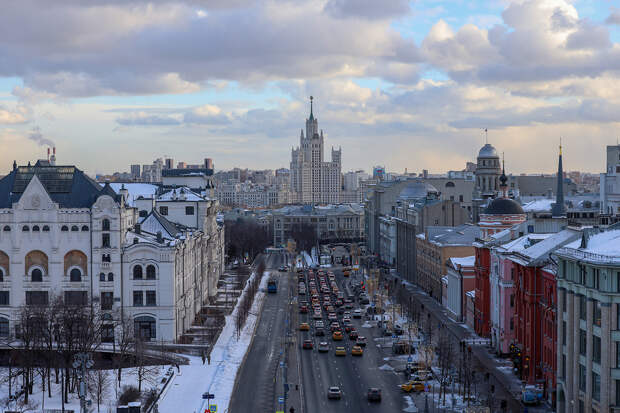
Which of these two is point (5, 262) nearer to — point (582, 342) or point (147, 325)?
point (147, 325)

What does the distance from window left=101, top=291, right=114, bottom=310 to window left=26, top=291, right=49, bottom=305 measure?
6296 mm

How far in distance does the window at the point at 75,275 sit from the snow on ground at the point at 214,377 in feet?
55.8

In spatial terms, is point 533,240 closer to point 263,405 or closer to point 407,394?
point 407,394

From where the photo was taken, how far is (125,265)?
9094 cm

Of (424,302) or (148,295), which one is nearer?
(148,295)

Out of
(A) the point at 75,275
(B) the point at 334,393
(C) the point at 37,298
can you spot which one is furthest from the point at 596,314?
(C) the point at 37,298

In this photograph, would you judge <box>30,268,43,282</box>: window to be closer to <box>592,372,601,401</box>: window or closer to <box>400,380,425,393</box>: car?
<box>400,380,425,393</box>: car

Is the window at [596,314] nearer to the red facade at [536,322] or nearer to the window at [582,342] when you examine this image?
the window at [582,342]

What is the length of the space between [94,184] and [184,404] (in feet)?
124

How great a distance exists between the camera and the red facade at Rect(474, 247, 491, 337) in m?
93.4

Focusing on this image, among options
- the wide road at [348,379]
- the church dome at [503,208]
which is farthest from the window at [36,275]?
the church dome at [503,208]

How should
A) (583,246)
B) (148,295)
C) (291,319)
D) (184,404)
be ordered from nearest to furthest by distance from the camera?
(583,246)
(184,404)
(148,295)
(291,319)

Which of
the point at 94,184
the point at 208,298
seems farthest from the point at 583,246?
the point at 208,298

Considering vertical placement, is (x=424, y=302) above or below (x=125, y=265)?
below
